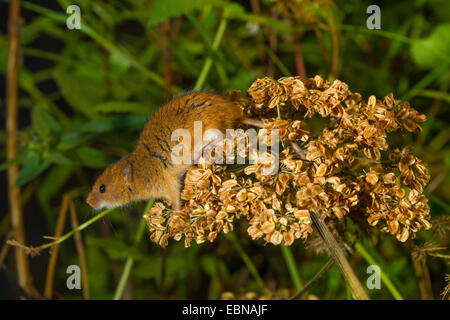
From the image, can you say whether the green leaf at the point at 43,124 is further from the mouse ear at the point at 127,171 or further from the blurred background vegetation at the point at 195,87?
the mouse ear at the point at 127,171

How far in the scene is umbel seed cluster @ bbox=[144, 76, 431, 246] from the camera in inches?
34.8

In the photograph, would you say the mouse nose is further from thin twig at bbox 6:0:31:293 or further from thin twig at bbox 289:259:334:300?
thin twig at bbox 289:259:334:300

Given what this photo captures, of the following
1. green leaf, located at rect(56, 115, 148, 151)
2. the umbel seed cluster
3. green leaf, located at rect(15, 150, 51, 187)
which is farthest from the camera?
green leaf, located at rect(56, 115, 148, 151)

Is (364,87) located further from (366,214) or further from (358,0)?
(366,214)

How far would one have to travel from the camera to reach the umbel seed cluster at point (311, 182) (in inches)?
34.8

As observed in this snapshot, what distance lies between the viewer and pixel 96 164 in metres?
1.70

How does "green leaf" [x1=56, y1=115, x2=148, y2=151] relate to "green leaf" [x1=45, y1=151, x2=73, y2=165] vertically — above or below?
above

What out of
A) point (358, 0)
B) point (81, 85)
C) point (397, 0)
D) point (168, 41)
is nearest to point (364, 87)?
point (358, 0)

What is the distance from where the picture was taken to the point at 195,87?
169 centimetres

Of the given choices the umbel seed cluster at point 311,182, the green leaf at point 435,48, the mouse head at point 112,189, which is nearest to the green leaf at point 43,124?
the mouse head at point 112,189

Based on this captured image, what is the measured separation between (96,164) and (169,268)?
1.56 feet

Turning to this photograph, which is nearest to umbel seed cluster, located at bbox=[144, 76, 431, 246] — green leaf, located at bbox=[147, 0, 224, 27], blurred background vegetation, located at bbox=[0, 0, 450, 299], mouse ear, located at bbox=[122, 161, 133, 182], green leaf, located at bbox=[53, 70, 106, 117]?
mouse ear, located at bbox=[122, 161, 133, 182]

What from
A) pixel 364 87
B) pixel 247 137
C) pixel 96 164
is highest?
pixel 364 87

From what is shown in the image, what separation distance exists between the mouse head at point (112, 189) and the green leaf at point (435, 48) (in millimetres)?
1107
